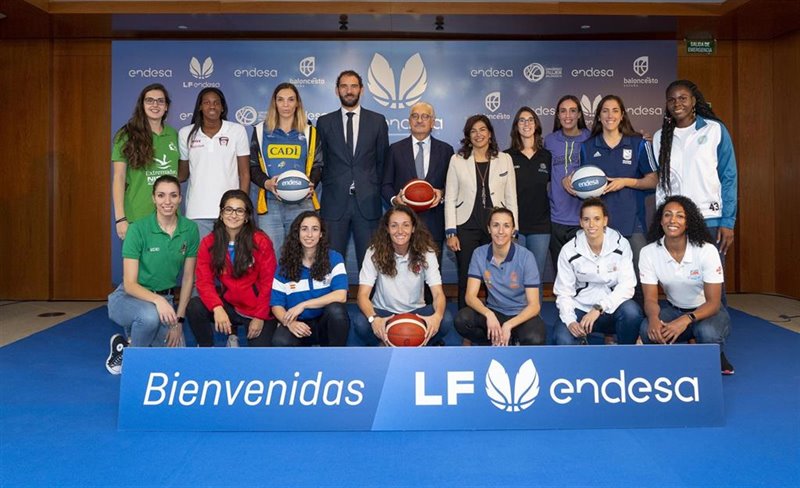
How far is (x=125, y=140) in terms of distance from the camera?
13.4 feet

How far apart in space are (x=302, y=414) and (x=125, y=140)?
2.48 meters

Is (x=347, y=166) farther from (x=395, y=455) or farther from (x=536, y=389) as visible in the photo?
(x=395, y=455)

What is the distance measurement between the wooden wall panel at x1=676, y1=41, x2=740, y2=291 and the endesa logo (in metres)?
0.91

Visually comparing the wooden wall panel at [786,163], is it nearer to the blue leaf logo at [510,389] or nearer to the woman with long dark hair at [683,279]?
the woman with long dark hair at [683,279]

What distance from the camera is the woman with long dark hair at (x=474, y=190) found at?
159 inches

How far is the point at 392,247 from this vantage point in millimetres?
3625

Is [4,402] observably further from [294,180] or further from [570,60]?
[570,60]

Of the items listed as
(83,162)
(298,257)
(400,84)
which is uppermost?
(400,84)

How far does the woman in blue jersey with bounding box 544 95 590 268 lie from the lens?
4160 mm

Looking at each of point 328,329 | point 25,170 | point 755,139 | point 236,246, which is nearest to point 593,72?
point 755,139

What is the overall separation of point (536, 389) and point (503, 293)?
1.13 metres

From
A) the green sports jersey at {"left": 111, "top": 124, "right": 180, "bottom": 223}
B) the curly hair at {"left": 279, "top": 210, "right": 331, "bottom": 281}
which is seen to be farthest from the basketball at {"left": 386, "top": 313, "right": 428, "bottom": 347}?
the green sports jersey at {"left": 111, "top": 124, "right": 180, "bottom": 223}

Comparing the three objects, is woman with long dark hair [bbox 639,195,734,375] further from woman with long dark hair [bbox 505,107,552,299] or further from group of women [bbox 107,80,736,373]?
woman with long dark hair [bbox 505,107,552,299]

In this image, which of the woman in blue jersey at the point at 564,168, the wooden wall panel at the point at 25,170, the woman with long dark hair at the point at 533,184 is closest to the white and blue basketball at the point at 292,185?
the woman with long dark hair at the point at 533,184
